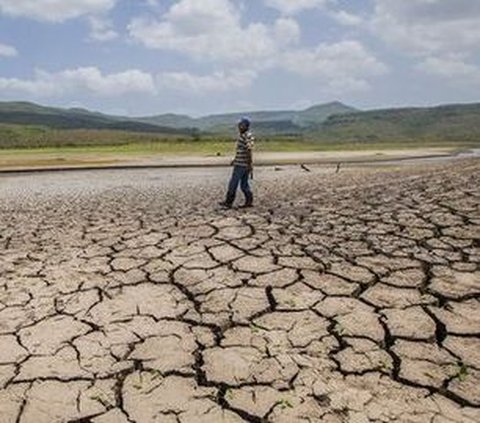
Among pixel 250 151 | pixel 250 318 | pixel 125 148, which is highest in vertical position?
pixel 250 151

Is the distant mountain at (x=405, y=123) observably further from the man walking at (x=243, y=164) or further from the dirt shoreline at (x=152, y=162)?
the man walking at (x=243, y=164)

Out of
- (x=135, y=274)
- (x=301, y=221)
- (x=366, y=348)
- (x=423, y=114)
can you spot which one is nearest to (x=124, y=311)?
(x=135, y=274)

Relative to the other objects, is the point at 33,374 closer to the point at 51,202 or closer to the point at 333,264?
the point at 333,264

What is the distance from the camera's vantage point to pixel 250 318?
184 inches

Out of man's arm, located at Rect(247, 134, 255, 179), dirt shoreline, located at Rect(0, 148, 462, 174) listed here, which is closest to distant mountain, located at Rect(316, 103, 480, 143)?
dirt shoreline, located at Rect(0, 148, 462, 174)

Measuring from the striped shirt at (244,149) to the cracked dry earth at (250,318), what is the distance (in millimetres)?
1290

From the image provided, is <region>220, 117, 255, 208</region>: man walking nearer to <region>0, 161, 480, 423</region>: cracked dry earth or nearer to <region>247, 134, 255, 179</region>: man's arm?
<region>247, 134, 255, 179</region>: man's arm

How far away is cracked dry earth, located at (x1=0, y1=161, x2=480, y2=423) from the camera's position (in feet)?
11.6

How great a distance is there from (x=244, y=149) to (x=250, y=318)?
15.7 ft

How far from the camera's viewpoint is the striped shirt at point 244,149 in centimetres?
907

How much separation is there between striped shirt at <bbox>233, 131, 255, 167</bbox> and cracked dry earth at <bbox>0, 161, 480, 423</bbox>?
4.23 ft

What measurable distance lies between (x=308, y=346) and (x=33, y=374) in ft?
6.18

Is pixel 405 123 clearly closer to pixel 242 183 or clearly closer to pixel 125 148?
pixel 125 148

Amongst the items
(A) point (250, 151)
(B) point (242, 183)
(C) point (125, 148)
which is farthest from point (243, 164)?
(C) point (125, 148)
